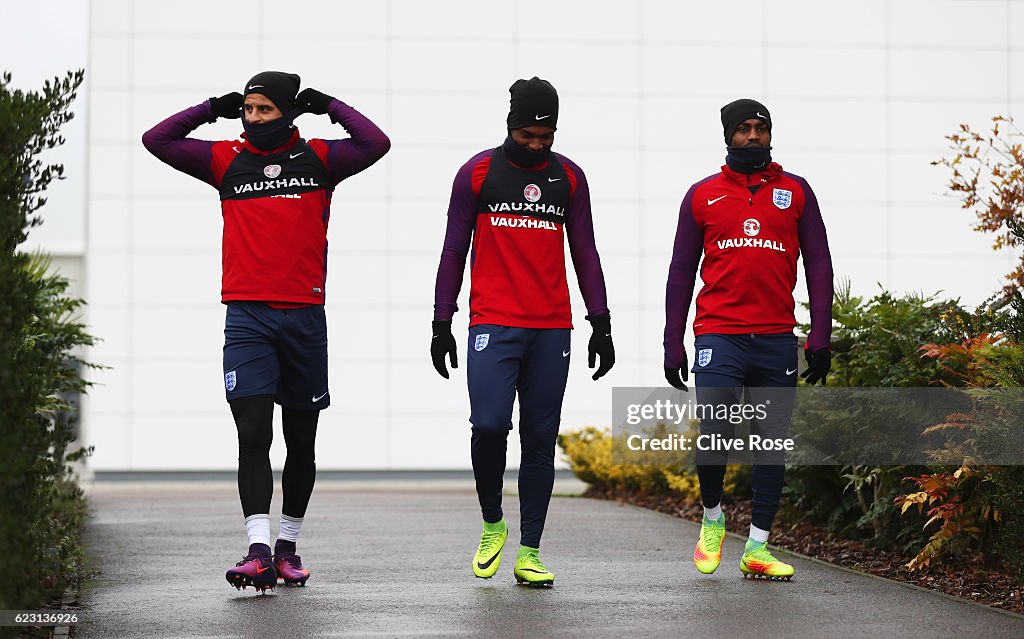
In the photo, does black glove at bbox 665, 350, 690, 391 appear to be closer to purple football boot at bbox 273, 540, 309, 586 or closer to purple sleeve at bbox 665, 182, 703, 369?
purple sleeve at bbox 665, 182, 703, 369

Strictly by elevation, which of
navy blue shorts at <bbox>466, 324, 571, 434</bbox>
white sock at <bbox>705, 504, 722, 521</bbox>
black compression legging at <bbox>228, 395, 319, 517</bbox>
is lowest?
white sock at <bbox>705, 504, 722, 521</bbox>

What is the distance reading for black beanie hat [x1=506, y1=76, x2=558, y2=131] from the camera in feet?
23.0

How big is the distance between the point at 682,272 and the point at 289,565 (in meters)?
2.39

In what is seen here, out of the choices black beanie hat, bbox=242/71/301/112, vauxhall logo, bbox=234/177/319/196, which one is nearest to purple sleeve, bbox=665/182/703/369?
vauxhall logo, bbox=234/177/319/196

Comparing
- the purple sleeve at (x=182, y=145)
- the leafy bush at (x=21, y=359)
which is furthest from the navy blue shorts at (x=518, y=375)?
the leafy bush at (x=21, y=359)

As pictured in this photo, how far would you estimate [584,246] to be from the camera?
7293mm

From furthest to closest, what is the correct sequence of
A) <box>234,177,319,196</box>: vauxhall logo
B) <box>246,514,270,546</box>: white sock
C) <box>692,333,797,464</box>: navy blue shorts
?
<box>692,333,797,464</box>: navy blue shorts
<box>234,177,319,196</box>: vauxhall logo
<box>246,514,270,546</box>: white sock

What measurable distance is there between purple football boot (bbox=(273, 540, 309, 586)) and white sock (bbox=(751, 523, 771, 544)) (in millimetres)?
2118

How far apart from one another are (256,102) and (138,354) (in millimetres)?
18103

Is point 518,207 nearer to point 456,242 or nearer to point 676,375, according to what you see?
point 456,242

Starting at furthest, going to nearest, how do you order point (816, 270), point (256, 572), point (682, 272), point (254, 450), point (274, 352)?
point (682, 272), point (816, 270), point (274, 352), point (254, 450), point (256, 572)

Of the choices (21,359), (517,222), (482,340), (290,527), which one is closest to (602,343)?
(482,340)

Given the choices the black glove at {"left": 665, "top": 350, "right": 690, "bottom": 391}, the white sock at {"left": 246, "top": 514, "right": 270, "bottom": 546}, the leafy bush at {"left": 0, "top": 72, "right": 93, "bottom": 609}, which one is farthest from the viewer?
the black glove at {"left": 665, "top": 350, "right": 690, "bottom": 391}

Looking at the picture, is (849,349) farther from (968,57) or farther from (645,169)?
(968,57)
